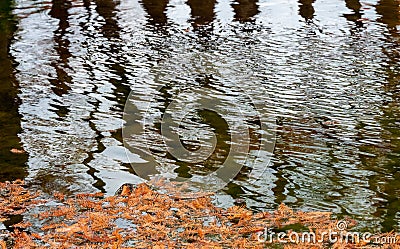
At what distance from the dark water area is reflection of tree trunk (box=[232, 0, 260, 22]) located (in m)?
0.08

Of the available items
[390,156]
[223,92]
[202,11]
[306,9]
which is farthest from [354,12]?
[390,156]

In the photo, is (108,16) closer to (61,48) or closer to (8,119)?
(61,48)

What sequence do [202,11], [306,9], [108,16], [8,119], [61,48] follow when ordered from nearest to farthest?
[8,119] < [61,48] < [108,16] < [306,9] < [202,11]

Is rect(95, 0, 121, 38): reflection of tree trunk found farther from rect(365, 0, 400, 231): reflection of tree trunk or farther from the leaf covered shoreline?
the leaf covered shoreline

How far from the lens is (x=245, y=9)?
10992 millimetres

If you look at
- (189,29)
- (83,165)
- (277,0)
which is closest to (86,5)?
(189,29)

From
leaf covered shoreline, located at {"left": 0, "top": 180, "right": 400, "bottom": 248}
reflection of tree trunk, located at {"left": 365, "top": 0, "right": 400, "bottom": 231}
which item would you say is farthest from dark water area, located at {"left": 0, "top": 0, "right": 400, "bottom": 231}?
leaf covered shoreline, located at {"left": 0, "top": 180, "right": 400, "bottom": 248}

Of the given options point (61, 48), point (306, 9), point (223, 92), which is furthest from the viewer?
point (306, 9)

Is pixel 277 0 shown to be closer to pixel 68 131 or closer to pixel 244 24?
pixel 244 24

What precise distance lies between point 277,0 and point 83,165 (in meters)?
7.79

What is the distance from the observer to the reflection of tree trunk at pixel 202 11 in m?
10.2

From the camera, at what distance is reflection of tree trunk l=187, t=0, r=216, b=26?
10153 millimetres

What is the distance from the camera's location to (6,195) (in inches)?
173

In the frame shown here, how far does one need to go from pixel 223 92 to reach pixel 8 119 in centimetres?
228
